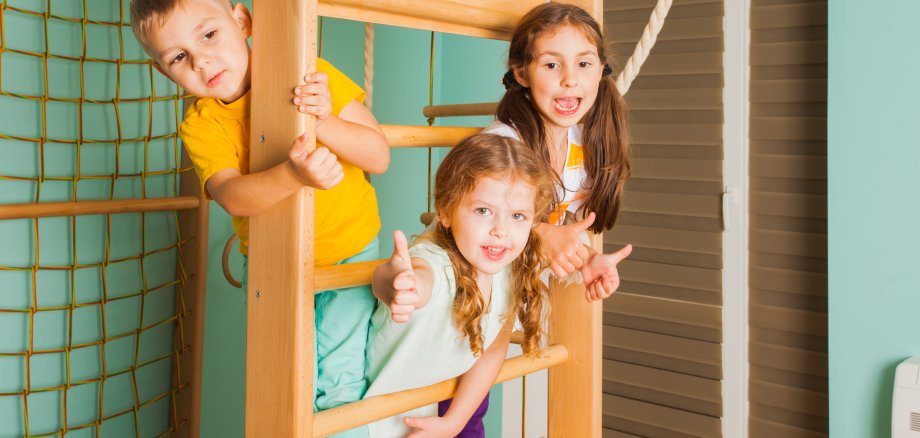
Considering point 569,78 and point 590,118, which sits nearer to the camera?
point 569,78

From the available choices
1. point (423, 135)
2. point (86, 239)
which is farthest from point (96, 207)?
point (423, 135)

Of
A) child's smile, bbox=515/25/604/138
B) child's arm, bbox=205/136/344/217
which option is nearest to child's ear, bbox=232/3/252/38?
child's arm, bbox=205/136/344/217

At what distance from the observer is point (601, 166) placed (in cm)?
155

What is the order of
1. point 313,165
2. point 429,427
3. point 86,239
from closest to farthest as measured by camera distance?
point 313,165 < point 429,427 < point 86,239

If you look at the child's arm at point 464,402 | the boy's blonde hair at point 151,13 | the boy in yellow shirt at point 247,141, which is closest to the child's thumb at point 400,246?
the boy in yellow shirt at point 247,141

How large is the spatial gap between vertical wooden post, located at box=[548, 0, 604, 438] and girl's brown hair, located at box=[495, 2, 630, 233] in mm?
128

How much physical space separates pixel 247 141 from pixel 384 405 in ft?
1.42

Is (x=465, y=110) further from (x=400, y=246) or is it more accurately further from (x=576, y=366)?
(x=400, y=246)

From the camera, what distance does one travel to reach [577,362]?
1.63 metres
